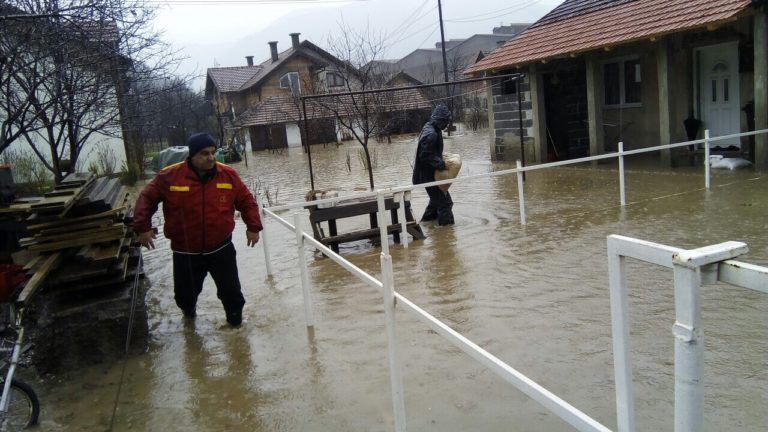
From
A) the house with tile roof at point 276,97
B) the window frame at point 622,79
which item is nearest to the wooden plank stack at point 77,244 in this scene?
the window frame at point 622,79

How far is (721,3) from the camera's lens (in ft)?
35.5

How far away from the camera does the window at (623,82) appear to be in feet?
49.5

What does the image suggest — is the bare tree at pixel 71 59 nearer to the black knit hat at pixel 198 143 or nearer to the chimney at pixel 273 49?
the black knit hat at pixel 198 143

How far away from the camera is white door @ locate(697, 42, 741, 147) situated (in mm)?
12711

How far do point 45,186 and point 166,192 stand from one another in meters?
12.9

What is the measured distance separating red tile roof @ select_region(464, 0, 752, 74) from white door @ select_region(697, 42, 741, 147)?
64.6 inches

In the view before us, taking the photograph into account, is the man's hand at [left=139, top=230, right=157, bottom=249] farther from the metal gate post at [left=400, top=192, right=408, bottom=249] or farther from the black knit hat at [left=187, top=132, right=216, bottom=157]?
A: the metal gate post at [left=400, top=192, right=408, bottom=249]

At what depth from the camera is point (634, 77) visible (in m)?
15.2

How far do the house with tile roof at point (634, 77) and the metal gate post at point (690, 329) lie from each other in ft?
33.0

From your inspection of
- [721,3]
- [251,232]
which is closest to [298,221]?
[251,232]

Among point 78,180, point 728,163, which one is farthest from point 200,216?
point 728,163

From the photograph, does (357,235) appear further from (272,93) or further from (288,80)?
(272,93)

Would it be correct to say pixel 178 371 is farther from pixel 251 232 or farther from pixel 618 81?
pixel 618 81

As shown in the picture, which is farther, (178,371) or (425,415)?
(178,371)
